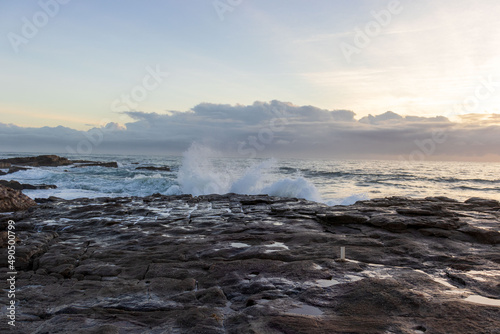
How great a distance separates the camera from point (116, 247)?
600 centimetres

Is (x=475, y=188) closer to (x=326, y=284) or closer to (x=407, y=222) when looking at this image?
(x=407, y=222)

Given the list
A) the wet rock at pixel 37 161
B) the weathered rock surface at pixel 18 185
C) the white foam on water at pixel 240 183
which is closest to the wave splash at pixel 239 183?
the white foam on water at pixel 240 183

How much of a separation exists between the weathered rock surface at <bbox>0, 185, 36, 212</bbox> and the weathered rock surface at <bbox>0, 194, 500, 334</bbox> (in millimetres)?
3045

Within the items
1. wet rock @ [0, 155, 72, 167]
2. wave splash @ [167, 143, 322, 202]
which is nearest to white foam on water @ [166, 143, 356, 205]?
wave splash @ [167, 143, 322, 202]

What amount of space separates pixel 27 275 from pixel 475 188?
2916cm

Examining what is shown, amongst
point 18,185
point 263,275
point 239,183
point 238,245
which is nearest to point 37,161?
point 18,185

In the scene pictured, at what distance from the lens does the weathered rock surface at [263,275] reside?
3.01 metres

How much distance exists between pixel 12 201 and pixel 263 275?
1088 centimetres

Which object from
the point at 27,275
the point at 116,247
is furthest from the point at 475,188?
the point at 27,275

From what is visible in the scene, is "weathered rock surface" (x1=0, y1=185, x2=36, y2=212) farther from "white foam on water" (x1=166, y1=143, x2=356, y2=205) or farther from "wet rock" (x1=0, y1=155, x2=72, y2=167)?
"wet rock" (x1=0, y1=155, x2=72, y2=167)

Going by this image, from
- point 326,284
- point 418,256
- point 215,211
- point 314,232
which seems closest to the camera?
point 326,284

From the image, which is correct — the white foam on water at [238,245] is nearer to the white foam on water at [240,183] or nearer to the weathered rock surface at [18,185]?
the white foam on water at [240,183]

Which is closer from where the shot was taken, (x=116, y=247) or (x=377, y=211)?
(x=116, y=247)

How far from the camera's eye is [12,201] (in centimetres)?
1073
